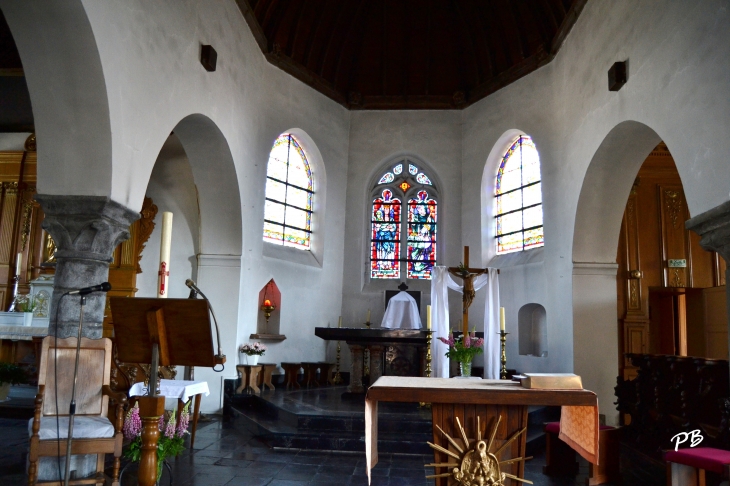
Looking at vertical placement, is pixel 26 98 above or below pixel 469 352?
above

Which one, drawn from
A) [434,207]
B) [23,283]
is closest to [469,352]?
[434,207]

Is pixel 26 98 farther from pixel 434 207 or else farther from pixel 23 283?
pixel 434 207

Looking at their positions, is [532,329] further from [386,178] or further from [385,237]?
[386,178]

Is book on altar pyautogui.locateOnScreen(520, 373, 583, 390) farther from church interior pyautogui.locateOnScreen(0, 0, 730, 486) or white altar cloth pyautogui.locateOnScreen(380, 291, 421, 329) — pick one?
white altar cloth pyautogui.locateOnScreen(380, 291, 421, 329)

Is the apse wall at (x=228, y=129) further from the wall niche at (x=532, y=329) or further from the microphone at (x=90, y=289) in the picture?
the wall niche at (x=532, y=329)

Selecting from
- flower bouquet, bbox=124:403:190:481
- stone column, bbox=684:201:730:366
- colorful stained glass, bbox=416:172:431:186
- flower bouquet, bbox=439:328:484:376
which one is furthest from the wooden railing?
colorful stained glass, bbox=416:172:431:186

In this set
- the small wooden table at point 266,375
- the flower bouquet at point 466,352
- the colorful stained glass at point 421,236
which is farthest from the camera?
the colorful stained glass at point 421,236

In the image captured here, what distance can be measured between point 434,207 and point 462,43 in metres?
3.35

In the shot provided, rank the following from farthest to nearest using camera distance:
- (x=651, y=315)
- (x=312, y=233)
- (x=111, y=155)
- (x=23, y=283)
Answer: (x=312, y=233) → (x=651, y=315) → (x=23, y=283) → (x=111, y=155)

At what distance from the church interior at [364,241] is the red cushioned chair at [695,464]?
1.1 inches

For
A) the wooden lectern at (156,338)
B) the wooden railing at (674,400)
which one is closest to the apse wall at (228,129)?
the wooden lectern at (156,338)

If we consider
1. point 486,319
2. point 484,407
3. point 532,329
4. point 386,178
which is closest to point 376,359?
point 486,319

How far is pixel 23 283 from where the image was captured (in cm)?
977

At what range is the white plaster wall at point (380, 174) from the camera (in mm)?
11828
